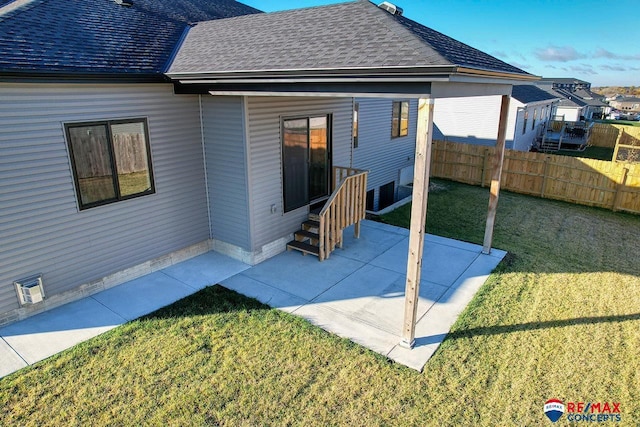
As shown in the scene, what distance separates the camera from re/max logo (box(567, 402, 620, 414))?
169 inches

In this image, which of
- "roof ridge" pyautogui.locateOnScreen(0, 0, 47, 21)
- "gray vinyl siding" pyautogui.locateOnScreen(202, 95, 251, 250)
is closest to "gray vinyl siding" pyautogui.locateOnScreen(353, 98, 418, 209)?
"gray vinyl siding" pyautogui.locateOnScreen(202, 95, 251, 250)

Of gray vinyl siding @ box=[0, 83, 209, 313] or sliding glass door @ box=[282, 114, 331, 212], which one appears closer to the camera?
gray vinyl siding @ box=[0, 83, 209, 313]

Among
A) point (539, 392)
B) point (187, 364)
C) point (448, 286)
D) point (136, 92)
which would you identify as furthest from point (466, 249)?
point (136, 92)

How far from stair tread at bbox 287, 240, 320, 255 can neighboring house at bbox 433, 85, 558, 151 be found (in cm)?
1416

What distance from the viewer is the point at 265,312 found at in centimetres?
603

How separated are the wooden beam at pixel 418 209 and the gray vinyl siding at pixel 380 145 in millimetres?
7113

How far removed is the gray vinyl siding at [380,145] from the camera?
11961 mm

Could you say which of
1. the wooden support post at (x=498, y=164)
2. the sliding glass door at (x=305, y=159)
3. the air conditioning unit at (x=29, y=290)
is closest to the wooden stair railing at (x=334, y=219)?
the sliding glass door at (x=305, y=159)

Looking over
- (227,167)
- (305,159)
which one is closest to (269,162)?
(227,167)

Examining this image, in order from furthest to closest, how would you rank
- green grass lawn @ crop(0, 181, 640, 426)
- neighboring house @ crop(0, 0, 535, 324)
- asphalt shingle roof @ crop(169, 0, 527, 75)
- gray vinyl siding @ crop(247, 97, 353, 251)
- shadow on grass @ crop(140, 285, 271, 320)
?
1. gray vinyl siding @ crop(247, 97, 353, 251)
2. shadow on grass @ crop(140, 285, 271, 320)
3. neighboring house @ crop(0, 0, 535, 324)
4. asphalt shingle roof @ crop(169, 0, 527, 75)
5. green grass lawn @ crop(0, 181, 640, 426)

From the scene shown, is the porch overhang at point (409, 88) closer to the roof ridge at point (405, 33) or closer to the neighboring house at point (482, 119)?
the roof ridge at point (405, 33)

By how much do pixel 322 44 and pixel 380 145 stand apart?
7.39 metres

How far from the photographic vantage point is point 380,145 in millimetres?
A: 12992

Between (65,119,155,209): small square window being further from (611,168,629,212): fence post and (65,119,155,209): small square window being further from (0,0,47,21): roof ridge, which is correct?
(611,168,629,212): fence post
